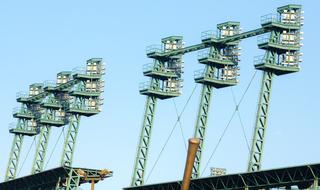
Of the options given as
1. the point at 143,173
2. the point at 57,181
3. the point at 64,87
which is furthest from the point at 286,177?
the point at 64,87

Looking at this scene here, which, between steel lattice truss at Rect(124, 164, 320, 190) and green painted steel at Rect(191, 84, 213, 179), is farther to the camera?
green painted steel at Rect(191, 84, 213, 179)

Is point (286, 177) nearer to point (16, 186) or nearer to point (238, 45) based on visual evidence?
point (238, 45)

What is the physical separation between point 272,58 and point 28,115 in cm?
4753

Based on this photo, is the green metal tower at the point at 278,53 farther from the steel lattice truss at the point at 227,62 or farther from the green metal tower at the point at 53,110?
the green metal tower at the point at 53,110

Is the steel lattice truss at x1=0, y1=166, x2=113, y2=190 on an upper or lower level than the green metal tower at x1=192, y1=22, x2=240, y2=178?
lower

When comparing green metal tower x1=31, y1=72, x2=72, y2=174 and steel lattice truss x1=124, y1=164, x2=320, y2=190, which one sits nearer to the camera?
steel lattice truss x1=124, y1=164, x2=320, y2=190

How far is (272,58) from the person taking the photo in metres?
78.4

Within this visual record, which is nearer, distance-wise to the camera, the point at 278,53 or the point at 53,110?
the point at 278,53

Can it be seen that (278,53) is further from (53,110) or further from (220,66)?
(53,110)

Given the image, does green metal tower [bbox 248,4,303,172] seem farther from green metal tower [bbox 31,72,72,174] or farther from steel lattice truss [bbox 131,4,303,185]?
green metal tower [bbox 31,72,72,174]

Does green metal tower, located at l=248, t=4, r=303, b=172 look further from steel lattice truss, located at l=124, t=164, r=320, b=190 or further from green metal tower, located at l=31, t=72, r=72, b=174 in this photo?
green metal tower, located at l=31, t=72, r=72, b=174

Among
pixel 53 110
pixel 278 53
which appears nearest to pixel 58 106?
pixel 53 110

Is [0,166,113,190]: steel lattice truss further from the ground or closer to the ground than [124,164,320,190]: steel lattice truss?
closer to the ground

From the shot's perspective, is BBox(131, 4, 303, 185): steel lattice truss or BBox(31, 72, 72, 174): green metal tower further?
BBox(31, 72, 72, 174): green metal tower
